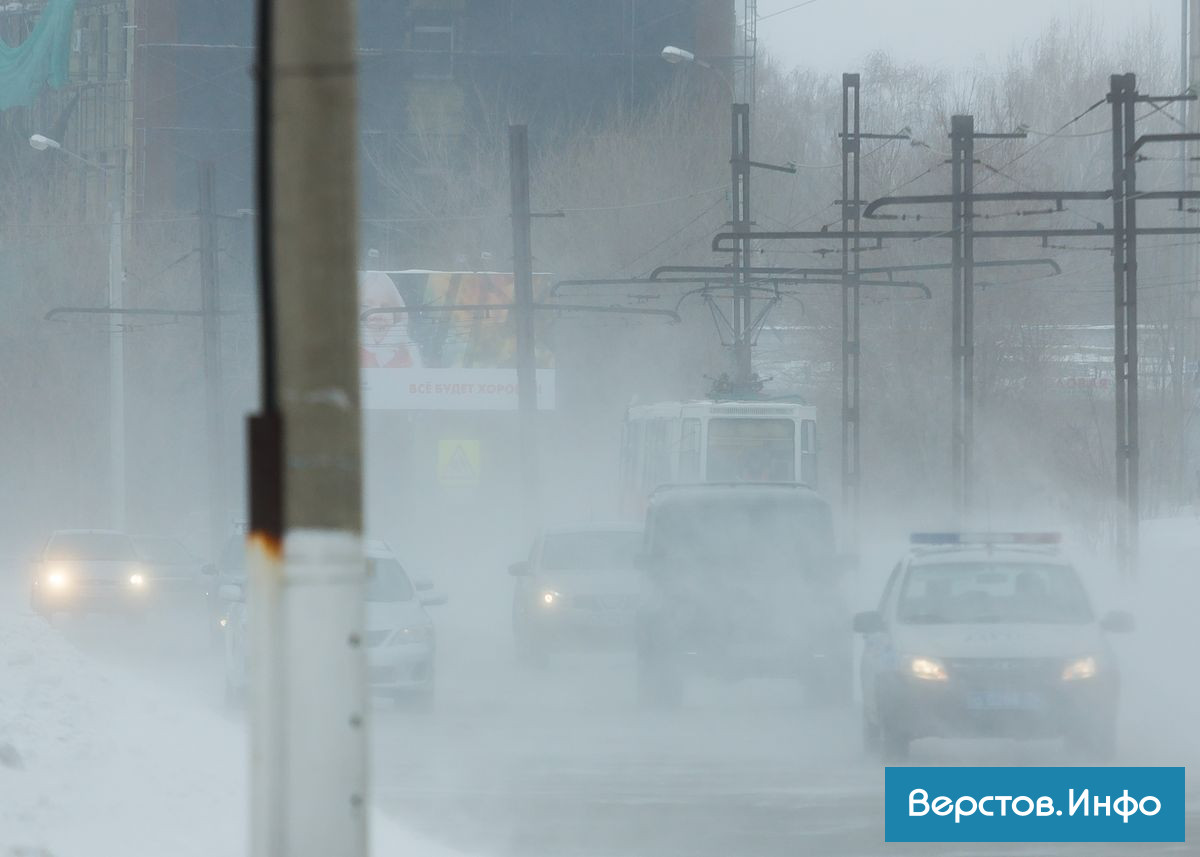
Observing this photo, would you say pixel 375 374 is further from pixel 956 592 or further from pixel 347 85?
pixel 347 85

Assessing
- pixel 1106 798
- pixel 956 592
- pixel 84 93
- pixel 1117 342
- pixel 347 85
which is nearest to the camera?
pixel 347 85

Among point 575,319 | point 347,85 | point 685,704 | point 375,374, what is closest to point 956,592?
point 685,704

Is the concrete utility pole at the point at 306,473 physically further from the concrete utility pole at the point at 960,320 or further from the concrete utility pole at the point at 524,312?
the concrete utility pole at the point at 524,312

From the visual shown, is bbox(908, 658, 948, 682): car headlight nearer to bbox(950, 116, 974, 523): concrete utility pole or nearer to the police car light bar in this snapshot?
the police car light bar

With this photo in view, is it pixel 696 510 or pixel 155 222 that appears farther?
pixel 155 222

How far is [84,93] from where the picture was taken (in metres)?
63.6

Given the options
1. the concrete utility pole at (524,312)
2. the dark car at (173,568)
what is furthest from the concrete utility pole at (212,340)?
the concrete utility pole at (524,312)

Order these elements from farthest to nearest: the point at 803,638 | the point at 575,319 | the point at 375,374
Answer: the point at 575,319, the point at 375,374, the point at 803,638

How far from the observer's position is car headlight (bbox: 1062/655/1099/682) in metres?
14.1

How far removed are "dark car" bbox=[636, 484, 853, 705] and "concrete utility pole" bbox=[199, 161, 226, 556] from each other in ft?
69.2

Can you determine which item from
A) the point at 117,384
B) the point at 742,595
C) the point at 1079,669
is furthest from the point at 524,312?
the point at 1079,669

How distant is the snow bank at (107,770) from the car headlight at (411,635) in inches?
282

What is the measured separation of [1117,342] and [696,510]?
33.1 feet

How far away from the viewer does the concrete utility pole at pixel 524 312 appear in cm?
3247
